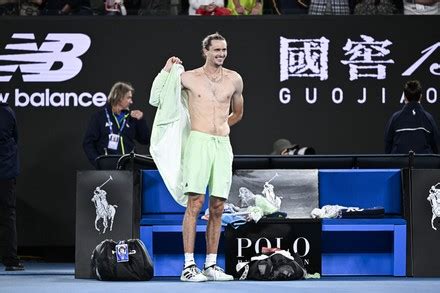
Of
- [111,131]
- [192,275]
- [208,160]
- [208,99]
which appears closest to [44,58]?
[111,131]

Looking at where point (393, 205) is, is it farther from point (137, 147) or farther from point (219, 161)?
point (137, 147)

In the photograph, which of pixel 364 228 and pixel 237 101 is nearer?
pixel 237 101

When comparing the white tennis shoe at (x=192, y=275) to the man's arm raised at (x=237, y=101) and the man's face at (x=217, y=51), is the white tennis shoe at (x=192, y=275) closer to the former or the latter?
the man's arm raised at (x=237, y=101)

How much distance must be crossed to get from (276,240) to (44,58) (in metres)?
4.59

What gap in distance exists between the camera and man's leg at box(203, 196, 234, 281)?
932cm

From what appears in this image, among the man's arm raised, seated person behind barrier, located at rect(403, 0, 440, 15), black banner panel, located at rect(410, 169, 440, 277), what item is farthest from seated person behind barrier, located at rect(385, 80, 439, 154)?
the man's arm raised

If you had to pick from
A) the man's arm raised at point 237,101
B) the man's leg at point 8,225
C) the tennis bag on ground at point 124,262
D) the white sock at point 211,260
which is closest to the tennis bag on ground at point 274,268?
the white sock at point 211,260

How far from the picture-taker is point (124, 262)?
9.24 meters

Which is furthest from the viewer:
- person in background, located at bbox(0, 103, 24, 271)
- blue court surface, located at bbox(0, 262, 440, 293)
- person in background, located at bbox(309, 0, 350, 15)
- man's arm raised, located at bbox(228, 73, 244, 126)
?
person in background, located at bbox(309, 0, 350, 15)

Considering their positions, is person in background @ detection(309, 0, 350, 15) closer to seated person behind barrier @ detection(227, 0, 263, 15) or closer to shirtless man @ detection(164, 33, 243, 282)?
seated person behind barrier @ detection(227, 0, 263, 15)

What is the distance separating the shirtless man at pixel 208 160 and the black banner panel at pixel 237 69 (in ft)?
12.3

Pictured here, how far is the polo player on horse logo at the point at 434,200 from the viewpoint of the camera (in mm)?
9914

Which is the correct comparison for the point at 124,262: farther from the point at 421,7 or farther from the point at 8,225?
the point at 421,7

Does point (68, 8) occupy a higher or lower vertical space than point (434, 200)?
higher
